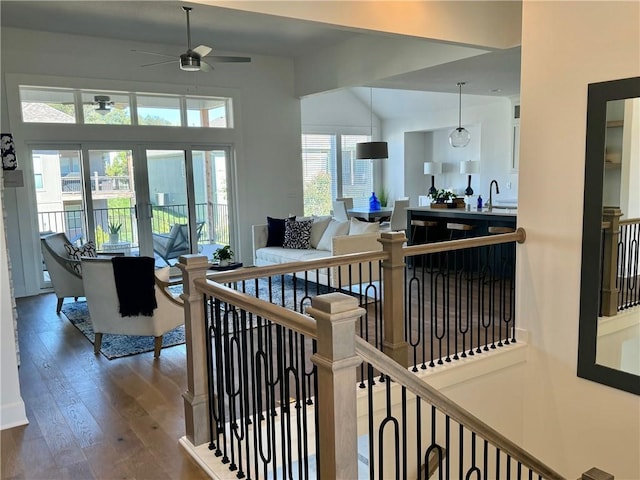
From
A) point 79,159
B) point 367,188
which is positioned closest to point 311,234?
point 79,159

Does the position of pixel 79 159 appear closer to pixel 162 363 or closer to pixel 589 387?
pixel 162 363

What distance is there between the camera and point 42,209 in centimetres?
717

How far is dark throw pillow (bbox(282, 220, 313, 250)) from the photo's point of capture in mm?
7172

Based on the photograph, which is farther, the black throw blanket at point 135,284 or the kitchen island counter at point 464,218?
the kitchen island counter at point 464,218

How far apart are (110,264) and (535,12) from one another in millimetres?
4006

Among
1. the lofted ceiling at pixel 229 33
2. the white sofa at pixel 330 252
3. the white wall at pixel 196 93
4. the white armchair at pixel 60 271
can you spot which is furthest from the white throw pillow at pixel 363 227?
the white armchair at pixel 60 271

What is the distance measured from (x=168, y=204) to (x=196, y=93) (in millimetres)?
1862

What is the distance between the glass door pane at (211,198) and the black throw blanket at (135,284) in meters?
4.22

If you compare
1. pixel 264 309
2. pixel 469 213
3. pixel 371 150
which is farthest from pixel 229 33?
pixel 264 309

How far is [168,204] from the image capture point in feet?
26.9

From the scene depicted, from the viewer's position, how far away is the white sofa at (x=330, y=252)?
584 cm

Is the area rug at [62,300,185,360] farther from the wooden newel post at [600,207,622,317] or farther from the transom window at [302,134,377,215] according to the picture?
the transom window at [302,134,377,215]

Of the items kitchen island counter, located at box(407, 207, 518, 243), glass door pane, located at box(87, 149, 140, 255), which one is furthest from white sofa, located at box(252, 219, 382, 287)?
glass door pane, located at box(87, 149, 140, 255)

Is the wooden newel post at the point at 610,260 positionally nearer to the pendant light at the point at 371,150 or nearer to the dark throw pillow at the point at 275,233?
the dark throw pillow at the point at 275,233
